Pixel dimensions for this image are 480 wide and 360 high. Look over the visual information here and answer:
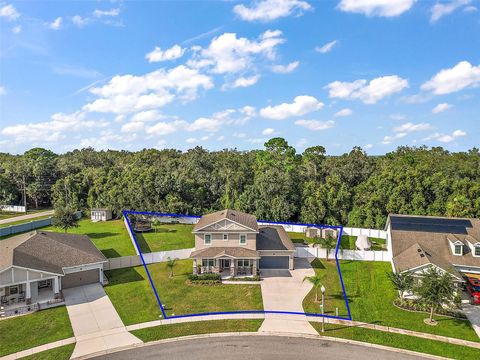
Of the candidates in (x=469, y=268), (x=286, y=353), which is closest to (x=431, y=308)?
(x=469, y=268)

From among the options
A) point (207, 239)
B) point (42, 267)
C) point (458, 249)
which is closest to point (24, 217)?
point (42, 267)

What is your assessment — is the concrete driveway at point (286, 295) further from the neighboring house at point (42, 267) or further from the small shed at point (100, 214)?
the small shed at point (100, 214)

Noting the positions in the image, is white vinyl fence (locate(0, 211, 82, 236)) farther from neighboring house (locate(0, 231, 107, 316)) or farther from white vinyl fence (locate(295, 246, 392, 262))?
white vinyl fence (locate(295, 246, 392, 262))

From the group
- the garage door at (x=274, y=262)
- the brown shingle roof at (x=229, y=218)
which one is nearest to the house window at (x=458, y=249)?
the garage door at (x=274, y=262)

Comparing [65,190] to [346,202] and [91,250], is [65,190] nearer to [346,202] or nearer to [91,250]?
[91,250]

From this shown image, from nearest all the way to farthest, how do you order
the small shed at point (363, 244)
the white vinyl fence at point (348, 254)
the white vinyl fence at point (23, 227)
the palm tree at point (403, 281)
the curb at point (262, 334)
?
the curb at point (262, 334)
the palm tree at point (403, 281)
the white vinyl fence at point (348, 254)
the small shed at point (363, 244)
the white vinyl fence at point (23, 227)

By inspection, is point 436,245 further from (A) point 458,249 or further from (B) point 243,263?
(B) point 243,263
